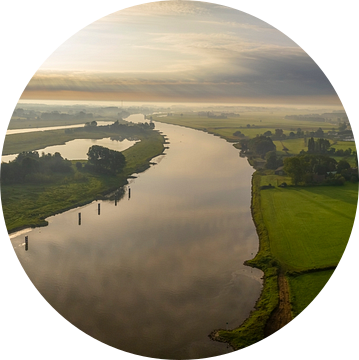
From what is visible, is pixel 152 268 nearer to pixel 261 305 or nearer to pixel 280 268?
pixel 261 305

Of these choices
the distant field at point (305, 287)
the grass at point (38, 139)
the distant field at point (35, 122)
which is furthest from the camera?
the distant field at point (35, 122)

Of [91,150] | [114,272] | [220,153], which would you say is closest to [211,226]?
[114,272]

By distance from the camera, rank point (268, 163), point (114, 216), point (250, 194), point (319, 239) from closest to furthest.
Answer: point (319, 239), point (114, 216), point (250, 194), point (268, 163)

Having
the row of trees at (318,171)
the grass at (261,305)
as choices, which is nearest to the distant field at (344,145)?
the row of trees at (318,171)

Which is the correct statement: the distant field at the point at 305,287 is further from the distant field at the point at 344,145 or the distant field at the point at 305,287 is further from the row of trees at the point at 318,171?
the distant field at the point at 344,145

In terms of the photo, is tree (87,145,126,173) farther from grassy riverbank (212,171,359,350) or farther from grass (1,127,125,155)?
grass (1,127,125,155)

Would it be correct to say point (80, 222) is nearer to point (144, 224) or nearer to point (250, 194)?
point (144, 224)
